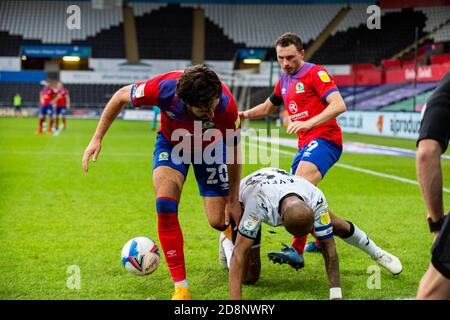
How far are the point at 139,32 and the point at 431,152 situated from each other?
46.4m

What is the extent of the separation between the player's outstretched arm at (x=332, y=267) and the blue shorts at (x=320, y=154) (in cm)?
143

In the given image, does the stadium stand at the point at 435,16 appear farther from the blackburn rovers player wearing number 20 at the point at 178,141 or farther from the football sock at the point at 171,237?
the football sock at the point at 171,237

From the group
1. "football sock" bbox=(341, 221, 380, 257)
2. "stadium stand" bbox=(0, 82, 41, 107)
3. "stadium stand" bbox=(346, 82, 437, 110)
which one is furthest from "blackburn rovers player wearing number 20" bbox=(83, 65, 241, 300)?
"stadium stand" bbox=(0, 82, 41, 107)

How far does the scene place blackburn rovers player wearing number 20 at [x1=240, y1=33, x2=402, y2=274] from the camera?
17.2ft

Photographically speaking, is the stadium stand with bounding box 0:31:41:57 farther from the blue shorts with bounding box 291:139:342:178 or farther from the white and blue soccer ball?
the white and blue soccer ball

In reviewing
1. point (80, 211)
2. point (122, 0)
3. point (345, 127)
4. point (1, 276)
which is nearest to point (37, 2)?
point (122, 0)

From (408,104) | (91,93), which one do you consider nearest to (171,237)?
(408,104)

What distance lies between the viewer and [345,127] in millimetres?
28969

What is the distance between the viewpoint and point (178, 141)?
4.99 meters

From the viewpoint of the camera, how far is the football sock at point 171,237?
447cm

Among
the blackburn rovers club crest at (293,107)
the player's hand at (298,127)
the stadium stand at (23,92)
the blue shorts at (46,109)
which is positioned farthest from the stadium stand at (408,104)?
the stadium stand at (23,92)

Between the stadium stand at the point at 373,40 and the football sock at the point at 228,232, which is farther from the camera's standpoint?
the stadium stand at the point at 373,40
